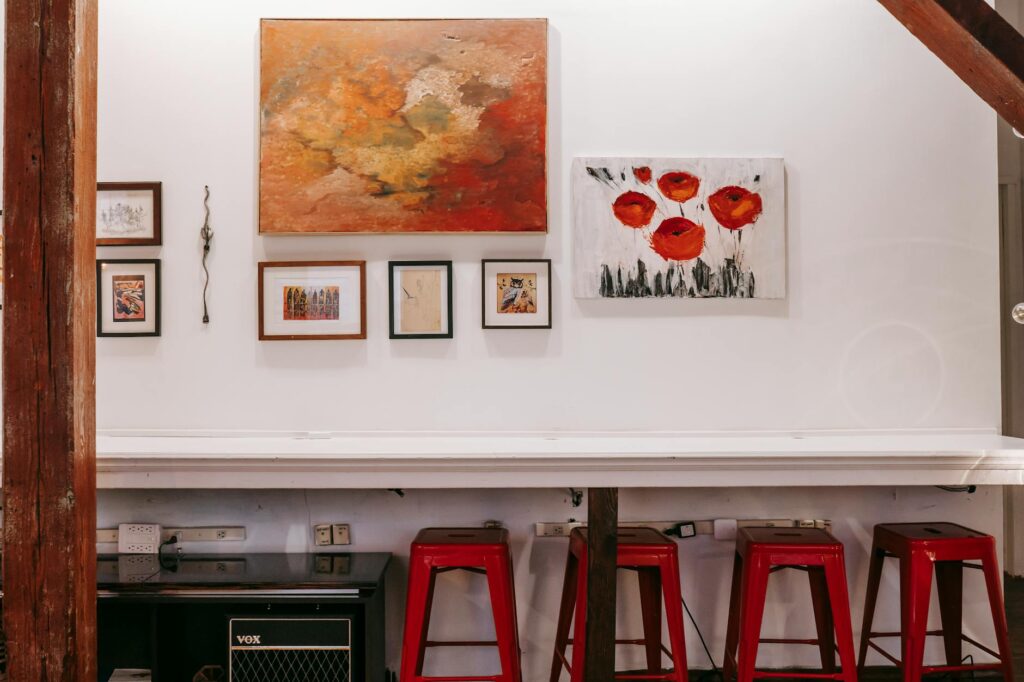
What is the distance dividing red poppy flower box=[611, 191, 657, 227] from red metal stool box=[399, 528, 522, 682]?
1400 millimetres

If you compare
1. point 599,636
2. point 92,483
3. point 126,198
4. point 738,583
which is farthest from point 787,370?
A: point 126,198

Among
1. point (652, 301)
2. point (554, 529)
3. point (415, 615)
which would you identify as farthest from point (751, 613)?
point (652, 301)

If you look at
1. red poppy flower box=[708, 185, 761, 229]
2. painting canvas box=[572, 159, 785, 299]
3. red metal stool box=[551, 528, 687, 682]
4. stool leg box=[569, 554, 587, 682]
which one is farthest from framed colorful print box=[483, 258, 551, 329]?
stool leg box=[569, 554, 587, 682]

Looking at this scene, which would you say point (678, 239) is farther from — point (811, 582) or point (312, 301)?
point (312, 301)

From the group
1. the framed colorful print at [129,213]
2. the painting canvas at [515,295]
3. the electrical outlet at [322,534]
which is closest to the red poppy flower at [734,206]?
the painting canvas at [515,295]

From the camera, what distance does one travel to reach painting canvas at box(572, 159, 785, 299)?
3.06m

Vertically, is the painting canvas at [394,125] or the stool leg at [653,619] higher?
the painting canvas at [394,125]

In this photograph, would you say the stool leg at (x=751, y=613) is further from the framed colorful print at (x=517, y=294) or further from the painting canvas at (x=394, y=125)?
the painting canvas at (x=394, y=125)

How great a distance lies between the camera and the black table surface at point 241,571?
2.51 m

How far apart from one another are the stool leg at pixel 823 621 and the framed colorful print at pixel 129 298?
2745 mm

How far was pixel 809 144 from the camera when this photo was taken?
309 centimetres

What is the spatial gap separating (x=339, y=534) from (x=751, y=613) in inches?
62.7

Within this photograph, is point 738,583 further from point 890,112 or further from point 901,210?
point 890,112

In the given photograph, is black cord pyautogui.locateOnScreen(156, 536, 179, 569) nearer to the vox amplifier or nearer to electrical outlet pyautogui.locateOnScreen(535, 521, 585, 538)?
the vox amplifier
